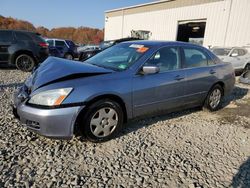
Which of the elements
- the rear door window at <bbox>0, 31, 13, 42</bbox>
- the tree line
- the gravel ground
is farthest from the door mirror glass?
the tree line

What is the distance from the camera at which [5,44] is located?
8.48m

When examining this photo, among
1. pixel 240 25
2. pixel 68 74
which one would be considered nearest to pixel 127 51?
pixel 68 74

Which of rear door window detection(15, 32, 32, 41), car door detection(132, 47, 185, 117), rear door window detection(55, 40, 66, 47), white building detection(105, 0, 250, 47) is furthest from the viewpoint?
white building detection(105, 0, 250, 47)

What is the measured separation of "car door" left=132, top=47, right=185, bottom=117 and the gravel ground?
16.5 inches

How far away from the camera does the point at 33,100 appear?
2834 mm

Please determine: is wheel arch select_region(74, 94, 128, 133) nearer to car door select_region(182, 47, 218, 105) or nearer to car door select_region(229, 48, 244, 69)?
car door select_region(182, 47, 218, 105)

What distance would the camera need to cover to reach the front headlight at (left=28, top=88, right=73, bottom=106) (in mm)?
2768

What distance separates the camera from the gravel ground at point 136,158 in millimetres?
2469

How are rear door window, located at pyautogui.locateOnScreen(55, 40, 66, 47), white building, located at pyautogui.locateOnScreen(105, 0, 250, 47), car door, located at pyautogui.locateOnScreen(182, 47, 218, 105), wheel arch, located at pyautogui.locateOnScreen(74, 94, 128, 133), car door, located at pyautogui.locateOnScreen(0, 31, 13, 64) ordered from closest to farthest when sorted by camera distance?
→ wheel arch, located at pyautogui.locateOnScreen(74, 94, 128, 133) → car door, located at pyautogui.locateOnScreen(182, 47, 218, 105) → car door, located at pyautogui.locateOnScreen(0, 31, 13, 64) → rear door window, located at pyautogui.locateOnScreen(55, 40, 66, 47) → white building, located at pyautogui.locateOnScreen(105, 0, 250, 47)

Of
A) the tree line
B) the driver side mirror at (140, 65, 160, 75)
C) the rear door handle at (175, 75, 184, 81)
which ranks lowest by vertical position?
the rear door handle at (175, 75, 184, 81)

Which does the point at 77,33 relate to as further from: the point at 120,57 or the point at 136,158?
the point at 136,158

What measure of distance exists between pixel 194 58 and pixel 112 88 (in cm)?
211

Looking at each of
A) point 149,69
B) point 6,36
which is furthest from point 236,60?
point 6,36

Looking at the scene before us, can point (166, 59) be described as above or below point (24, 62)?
above
